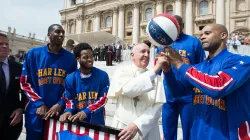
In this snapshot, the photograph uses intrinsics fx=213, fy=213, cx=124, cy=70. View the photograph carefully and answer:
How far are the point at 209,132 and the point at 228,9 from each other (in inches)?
1252

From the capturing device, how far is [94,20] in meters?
42.9

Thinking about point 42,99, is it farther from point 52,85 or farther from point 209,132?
point 209,132

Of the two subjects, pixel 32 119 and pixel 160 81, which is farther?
pixel 32 119

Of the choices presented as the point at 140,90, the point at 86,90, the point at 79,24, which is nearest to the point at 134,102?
the point at 140,90

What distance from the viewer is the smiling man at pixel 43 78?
257 centimetres

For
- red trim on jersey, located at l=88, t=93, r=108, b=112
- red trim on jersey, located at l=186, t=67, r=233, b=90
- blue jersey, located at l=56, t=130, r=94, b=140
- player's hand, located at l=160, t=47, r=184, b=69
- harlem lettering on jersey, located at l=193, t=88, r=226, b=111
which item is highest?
player's hand, located at l=160, t=47, r=184, b=69

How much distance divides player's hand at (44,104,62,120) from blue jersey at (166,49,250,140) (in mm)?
1457

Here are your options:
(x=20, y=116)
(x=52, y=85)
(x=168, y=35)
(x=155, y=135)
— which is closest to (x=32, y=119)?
(x=20, y=116)

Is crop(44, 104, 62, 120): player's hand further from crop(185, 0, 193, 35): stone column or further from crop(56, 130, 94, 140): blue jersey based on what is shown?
crop(185, 0, 193, 35): stone column

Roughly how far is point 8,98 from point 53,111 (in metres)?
0.72

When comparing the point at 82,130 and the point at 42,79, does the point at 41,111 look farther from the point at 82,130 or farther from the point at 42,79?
the point at 82,130

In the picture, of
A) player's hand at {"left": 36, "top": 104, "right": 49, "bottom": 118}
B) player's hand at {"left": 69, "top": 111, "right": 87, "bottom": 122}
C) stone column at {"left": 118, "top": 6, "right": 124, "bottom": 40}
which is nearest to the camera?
player's hand at {"left": 69, "top": 111, "right": 87, "bottom": 122}

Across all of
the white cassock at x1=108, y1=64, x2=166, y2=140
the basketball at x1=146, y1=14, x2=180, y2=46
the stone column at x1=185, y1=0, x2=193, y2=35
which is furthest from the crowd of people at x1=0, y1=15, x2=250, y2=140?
the stone column at x1=185, y1=0, x2=193, y2=35

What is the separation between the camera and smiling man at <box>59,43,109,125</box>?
7.95 feet
